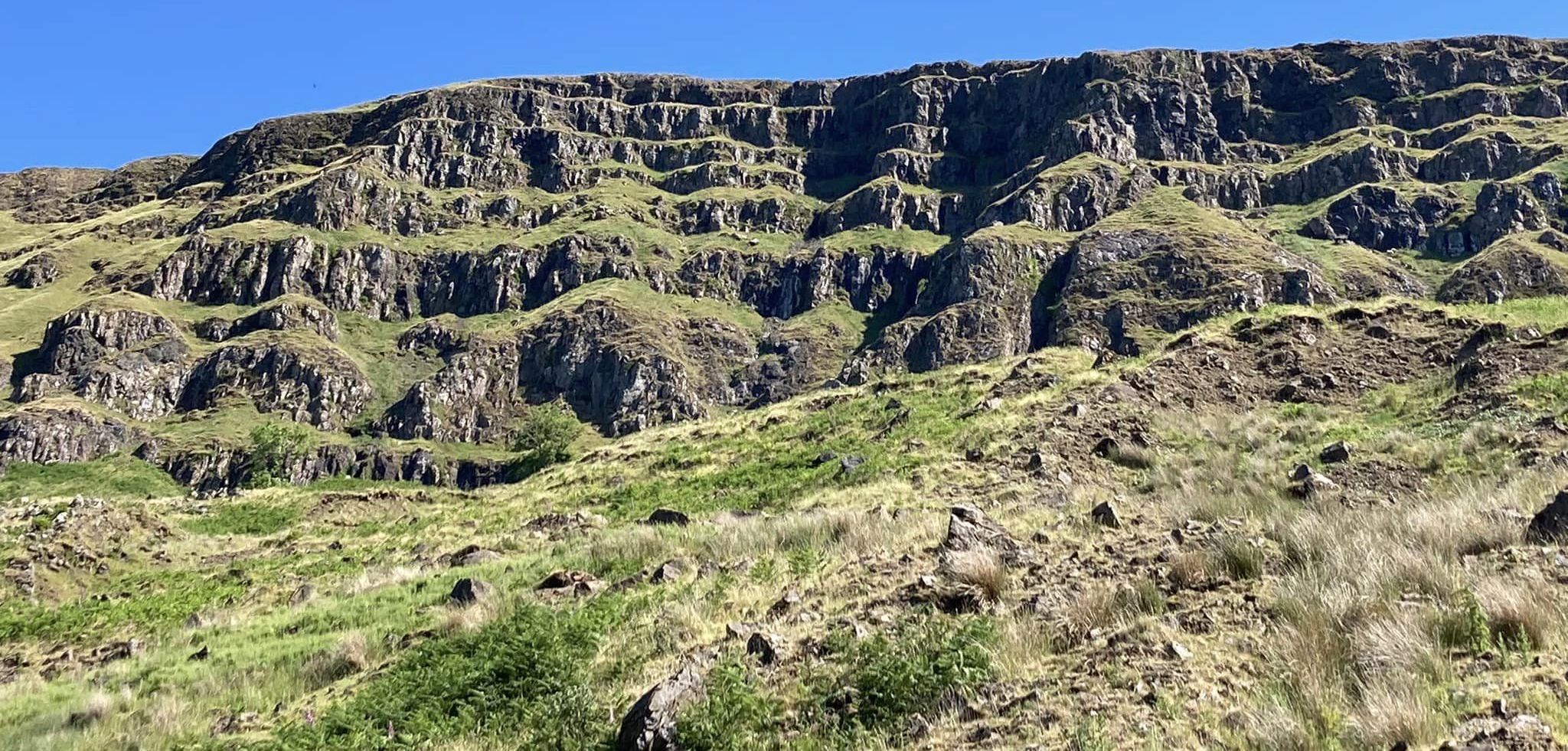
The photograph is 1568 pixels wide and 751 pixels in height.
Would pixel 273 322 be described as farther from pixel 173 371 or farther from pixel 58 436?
pixel 58 436

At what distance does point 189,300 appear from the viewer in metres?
178

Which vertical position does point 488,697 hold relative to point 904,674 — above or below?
below

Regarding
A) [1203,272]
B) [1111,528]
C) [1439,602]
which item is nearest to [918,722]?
[1439,602]

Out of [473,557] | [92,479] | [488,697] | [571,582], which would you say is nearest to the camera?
[488,697]

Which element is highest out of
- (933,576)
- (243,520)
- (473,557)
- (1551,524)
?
(1551,524)

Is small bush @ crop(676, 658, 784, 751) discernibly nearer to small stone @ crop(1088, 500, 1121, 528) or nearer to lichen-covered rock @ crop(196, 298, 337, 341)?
small stone @ crop(1088, 500, 1121, 528)

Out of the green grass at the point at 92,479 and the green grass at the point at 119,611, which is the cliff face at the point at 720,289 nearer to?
the green grass at the point at 92,479

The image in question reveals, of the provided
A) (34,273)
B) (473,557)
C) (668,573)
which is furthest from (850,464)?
(34,273)

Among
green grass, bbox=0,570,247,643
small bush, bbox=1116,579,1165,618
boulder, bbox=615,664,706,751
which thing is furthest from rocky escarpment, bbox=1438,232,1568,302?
boulder, bbox=615,664,706,751

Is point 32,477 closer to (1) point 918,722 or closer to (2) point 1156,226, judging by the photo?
(1) point 918,722

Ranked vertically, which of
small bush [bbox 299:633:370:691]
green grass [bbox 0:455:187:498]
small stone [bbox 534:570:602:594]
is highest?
small stone [bbox 534:570:602:594]

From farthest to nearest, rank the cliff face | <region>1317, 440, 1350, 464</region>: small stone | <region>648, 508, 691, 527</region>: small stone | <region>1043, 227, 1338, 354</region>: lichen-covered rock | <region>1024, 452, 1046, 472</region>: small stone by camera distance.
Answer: the cliff face, <region>1043, 227, 1338, 354</region>: lichen-covered rock, <region>648, 508, 691, 527</region>: small stone, <region>1024, 452, 1046, 472</region>: small stone, <region>1317, 440, 1350, 464</region>: small stone

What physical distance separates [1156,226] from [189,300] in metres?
198

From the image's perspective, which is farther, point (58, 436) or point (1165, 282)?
point (1165, 282)
